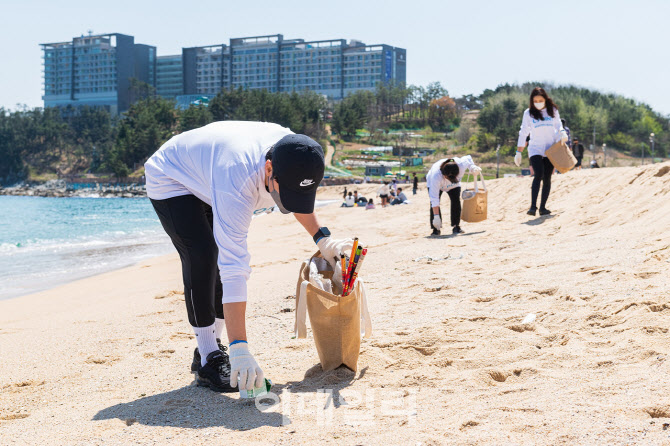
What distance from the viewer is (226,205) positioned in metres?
2.46

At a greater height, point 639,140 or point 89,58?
point 89,58

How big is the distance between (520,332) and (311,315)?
1.22 meters

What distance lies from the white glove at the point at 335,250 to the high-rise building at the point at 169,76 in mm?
149066

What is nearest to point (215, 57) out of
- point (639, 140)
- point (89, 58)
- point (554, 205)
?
point (89, 58)

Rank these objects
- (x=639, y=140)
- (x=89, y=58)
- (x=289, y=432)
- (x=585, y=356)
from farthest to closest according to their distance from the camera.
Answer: (x=89, y=58) < (x=639, y=140) < (x=585, y=356) < (x=289, y=432)

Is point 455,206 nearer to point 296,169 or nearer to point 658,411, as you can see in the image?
point 296,169

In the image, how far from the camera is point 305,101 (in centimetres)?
8806

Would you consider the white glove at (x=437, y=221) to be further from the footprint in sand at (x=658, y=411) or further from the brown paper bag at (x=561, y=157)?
the footprint in sand at (x=658, y=411)

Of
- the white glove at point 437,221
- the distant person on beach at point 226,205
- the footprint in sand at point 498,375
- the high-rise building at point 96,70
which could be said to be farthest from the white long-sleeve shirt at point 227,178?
the high-rise building at point 96,70

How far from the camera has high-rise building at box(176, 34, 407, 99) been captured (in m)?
135

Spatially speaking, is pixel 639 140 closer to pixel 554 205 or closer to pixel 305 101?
pixel 305 101

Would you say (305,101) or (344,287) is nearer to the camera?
(344,287)

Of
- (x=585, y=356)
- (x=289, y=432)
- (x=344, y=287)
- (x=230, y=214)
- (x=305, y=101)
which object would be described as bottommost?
(x=289, y=432)

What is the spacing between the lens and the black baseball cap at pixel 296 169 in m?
2.43
